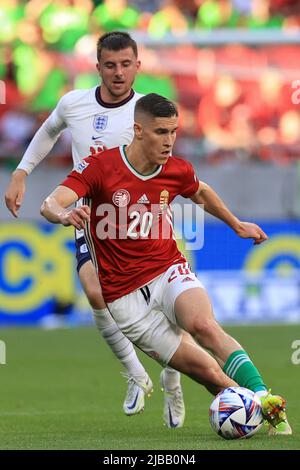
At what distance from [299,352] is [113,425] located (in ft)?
18.3

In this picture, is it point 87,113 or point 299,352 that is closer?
point 87,113

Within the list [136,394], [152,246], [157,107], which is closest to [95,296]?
[136,394]

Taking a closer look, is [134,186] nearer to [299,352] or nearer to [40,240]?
[299,352]

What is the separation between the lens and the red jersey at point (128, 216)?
287 inches

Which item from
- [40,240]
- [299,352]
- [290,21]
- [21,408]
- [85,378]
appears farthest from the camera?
[290,21]

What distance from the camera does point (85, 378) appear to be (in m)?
11.6

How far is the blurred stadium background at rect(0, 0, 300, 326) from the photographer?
17000 mm

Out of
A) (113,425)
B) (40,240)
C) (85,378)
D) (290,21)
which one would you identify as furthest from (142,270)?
(290,21)

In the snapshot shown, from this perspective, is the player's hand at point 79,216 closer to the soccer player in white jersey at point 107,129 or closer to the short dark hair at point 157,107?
the short dark hair at point 157,107

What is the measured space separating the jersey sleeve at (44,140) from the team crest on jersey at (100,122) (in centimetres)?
35

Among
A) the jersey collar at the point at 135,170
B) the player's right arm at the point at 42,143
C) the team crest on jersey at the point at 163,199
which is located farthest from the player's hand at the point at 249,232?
the player's right arm at the point at 42,143

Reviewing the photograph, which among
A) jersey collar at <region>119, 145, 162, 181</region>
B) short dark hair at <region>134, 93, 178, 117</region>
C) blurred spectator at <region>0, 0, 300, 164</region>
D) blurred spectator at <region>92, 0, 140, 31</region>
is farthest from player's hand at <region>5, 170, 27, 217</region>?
blurred spectator at <region>92, 0, 140, 31</region>
